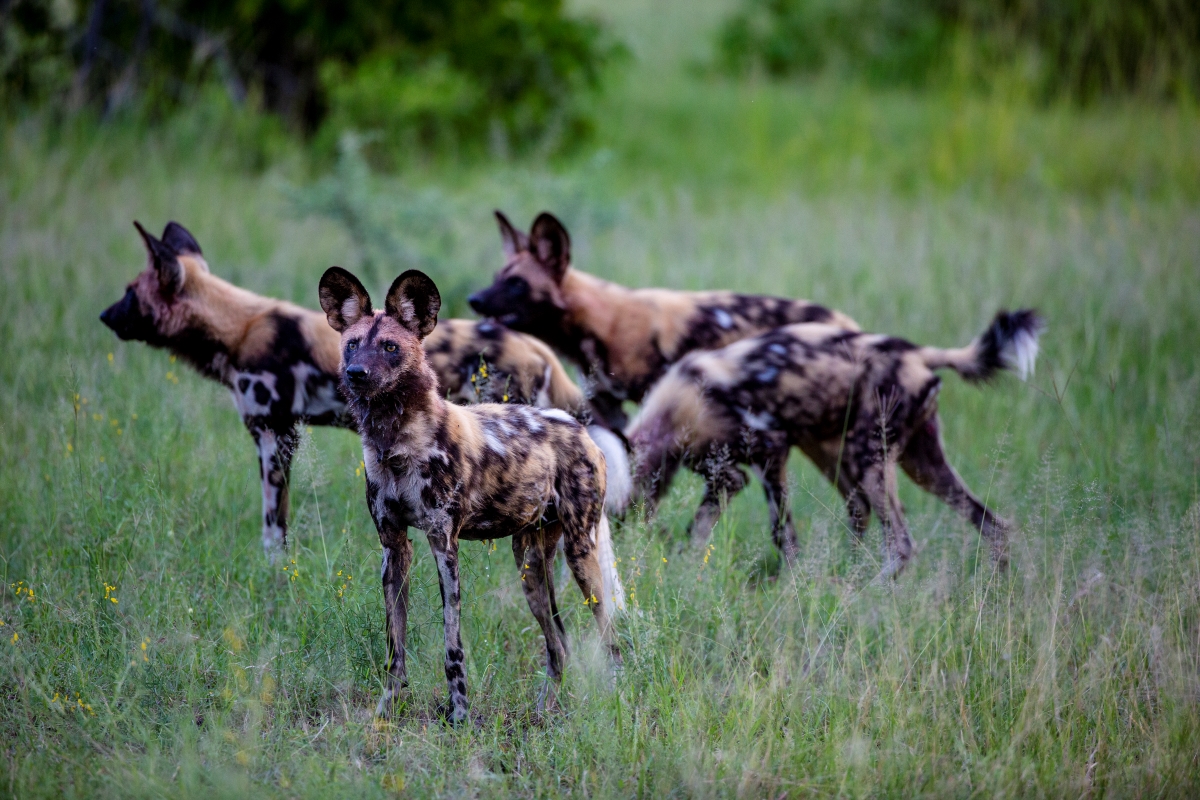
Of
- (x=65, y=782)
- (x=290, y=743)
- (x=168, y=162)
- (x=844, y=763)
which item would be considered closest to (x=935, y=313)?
(x=844, y=763)

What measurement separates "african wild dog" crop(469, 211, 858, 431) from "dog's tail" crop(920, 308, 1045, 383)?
Result: 746mm

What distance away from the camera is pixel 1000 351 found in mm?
4590

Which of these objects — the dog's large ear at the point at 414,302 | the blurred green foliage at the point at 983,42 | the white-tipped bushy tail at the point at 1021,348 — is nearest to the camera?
the dog's large ear at the point at 414,302

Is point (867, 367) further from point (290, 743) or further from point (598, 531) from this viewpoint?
point (290, 743)

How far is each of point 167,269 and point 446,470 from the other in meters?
2.01

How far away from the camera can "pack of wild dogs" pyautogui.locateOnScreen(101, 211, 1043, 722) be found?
3459mm

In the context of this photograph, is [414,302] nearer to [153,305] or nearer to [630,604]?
[630,604]

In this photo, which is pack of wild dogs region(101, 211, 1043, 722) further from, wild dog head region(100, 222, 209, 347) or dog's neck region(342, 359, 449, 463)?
dog's neck region(342, 359, 449, 463)

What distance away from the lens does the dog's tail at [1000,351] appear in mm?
4539

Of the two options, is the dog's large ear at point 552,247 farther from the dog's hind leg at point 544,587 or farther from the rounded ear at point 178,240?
the dog's hind leg at point 544,587

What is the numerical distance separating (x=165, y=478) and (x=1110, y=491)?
3709 mm

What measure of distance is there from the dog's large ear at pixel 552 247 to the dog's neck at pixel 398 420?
2.41m

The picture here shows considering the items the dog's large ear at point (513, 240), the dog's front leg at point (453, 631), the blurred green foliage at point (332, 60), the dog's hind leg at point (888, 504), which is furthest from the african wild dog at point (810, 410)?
the blurred green foliage at point (332, 60)

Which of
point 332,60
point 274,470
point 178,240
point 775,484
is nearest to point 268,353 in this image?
point 274,470
